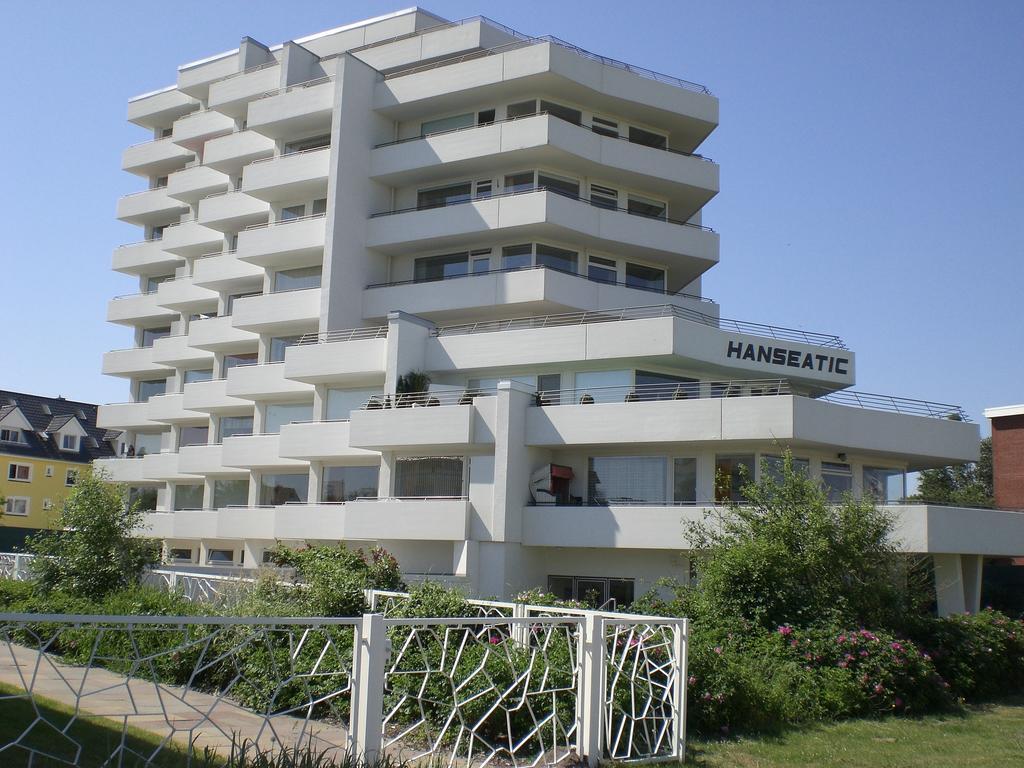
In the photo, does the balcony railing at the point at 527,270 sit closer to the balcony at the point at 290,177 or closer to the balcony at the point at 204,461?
the balcony at the point at 290,177

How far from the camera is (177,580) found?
24.8 m

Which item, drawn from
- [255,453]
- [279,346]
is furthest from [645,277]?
[255,453]

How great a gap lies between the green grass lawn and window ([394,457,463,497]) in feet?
65.7

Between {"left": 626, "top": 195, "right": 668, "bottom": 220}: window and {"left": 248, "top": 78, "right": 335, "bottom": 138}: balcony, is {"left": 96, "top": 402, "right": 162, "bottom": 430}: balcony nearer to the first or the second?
{"left": 248, "top": 78, "right": 335, "bottom": 138}: balcony

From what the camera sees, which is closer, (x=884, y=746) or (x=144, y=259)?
(x=884, y=746)

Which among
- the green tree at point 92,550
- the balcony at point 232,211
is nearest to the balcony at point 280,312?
the balcony at point 232,211

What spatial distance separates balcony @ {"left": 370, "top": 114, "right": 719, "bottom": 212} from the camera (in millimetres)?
40812

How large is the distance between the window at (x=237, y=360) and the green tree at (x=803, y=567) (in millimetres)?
32449

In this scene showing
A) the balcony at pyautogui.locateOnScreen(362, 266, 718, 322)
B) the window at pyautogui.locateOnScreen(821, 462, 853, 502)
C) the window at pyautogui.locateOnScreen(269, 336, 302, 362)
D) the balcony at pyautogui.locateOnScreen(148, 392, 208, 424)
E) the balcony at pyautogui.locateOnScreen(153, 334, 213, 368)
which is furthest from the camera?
the balcony at pyautogui.locateOnScreen(153, 334, 213, 368)

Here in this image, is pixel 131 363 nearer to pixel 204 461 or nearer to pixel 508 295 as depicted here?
pixel 204 461

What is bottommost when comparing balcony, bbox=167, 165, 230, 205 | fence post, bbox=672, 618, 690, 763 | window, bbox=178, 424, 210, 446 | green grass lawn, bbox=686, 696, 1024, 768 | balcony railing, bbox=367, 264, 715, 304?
green grass lawn, bbox=686, 696, 1024, 768

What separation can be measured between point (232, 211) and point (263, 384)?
10.3 meters

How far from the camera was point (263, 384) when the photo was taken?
45438 millimetres

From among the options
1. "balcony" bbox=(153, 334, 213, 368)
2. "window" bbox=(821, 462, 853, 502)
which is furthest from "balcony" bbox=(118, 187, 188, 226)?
"window" bbox=(821, 462, 853, 502)
